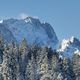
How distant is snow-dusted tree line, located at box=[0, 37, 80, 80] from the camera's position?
120062 millimetres

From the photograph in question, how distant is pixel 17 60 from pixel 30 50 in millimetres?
17995

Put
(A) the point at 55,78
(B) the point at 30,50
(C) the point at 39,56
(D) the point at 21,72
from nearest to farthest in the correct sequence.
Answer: (A) the point at 55,78 < (D) the point at 21,72 < (C) the point at 39,56 < (B) the point at 30,50

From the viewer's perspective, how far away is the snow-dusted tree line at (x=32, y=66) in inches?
4727

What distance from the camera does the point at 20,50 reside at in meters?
144

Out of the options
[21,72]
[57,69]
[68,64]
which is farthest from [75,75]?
[21,72]

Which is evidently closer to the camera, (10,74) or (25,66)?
(10,74)

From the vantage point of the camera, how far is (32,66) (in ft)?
406

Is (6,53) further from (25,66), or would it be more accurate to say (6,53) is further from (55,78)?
(55,78)

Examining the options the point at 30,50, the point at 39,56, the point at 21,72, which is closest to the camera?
the point at 21,72

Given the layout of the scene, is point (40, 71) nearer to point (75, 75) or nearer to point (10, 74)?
point (10, 74)

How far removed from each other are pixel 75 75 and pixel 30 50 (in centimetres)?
1772

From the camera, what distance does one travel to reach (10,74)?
394ft

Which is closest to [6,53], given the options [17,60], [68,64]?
[17,60]

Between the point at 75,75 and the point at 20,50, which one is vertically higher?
the point at 20,50
